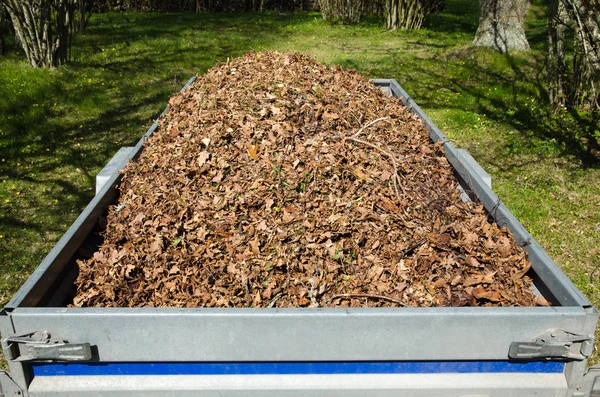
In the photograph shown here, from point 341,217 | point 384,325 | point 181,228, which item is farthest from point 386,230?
point 181,228

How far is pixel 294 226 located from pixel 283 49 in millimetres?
9914

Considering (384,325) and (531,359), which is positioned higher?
(384,325)

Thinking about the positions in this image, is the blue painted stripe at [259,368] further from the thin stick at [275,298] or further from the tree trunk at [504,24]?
the tree trunk at [504,24]

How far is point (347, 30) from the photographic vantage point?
45.9 feet

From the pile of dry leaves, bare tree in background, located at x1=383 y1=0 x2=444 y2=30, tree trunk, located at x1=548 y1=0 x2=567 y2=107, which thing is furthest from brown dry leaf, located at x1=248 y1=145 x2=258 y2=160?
bare tree in background, located at x1=383 y1=0 x2=444 y2=30

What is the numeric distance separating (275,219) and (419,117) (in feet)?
7.46

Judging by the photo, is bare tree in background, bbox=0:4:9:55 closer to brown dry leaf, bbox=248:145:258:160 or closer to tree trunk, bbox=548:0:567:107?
brown dry leaf, bbox=248:145:258:160

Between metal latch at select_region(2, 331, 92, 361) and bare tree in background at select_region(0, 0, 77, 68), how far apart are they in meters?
8.00

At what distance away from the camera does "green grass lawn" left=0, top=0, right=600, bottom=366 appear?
5.14 metres

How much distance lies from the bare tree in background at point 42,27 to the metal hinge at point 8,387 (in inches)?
314

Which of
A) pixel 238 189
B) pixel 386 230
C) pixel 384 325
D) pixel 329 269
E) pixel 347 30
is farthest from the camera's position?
pixel 347 30

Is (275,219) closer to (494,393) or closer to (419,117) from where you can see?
(494,393)

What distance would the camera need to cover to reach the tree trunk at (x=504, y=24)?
9180 mm

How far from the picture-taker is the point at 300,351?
1.86 metres
